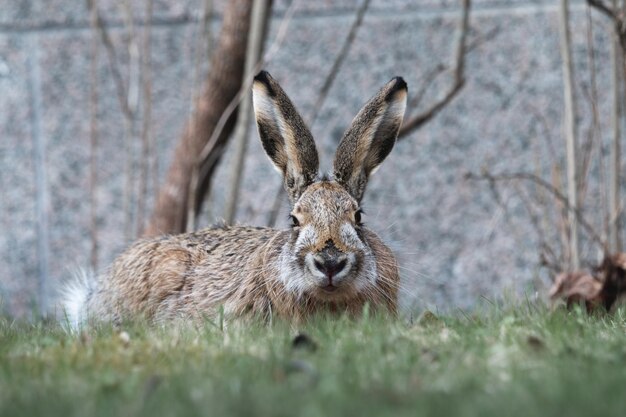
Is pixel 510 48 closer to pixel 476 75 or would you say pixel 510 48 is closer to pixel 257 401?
pixel 476 75

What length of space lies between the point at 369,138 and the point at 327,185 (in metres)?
0.36

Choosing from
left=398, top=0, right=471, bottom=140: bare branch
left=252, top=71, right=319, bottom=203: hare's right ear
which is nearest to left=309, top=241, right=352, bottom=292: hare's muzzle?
left=252, top=71, right=319, bottom=203: hare's right ear

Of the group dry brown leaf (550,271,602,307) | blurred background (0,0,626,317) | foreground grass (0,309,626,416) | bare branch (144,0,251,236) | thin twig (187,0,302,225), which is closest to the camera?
foreground grass (0,309,626,416)

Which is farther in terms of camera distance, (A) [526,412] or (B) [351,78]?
(B) [351,78]

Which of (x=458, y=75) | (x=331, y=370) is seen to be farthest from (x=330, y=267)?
(x=458, y=75)

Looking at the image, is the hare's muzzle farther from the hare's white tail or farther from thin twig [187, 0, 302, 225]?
thin twig [187, 0, 302, 225]

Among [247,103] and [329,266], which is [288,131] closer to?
[329,266]

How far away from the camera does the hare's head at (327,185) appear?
4.91 metres

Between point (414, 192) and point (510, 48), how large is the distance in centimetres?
129

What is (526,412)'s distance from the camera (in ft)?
8.61

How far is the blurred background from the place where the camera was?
8.42m

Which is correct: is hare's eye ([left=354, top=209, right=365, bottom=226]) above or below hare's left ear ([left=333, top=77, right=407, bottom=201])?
below

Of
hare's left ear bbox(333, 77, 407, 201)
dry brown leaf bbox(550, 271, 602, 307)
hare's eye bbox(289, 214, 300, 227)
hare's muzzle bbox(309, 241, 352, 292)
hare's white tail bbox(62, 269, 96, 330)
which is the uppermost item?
hare's left ear bbox(333, 77, 407, 201)

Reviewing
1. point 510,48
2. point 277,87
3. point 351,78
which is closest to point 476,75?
point 510,48
